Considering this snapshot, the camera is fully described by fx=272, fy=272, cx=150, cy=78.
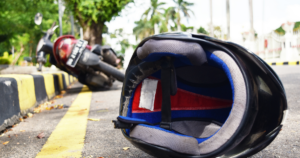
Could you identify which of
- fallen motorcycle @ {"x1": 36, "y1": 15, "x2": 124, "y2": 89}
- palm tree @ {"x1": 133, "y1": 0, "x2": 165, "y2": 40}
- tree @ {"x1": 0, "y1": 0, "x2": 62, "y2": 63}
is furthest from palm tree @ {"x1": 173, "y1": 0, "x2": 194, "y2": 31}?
fallen motorcycle @ {"x1": 36, "y1": 15, "x2": 124, "y2": 89}

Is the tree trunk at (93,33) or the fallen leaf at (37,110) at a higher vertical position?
the tree trunk at (93,33)

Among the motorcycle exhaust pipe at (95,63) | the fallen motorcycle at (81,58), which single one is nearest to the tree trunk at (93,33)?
the fallen motorcycle at (81,58)

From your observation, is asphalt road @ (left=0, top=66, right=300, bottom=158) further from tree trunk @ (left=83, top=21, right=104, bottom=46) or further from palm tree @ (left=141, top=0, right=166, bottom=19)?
palm tree @ (left=141, top=0, right=166, bottom=19)

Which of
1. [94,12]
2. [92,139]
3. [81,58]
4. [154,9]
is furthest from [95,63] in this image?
[154,9]

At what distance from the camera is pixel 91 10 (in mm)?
8664

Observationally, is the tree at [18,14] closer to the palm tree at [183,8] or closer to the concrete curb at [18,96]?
the concrete curb at [18,96]

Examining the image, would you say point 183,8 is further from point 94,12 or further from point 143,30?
point 94,12

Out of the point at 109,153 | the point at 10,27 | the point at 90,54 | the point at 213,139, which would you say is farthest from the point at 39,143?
the point at 10,27

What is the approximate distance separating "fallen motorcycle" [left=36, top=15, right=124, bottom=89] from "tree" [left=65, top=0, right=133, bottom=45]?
10.5 ft

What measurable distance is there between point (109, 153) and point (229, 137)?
2.89 ft

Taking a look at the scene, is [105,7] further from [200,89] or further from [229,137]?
[229,137]

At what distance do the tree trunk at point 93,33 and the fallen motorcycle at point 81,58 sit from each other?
3.84 meters

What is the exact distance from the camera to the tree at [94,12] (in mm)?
8648

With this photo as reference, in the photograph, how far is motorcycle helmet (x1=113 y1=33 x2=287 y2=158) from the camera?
1163mm
